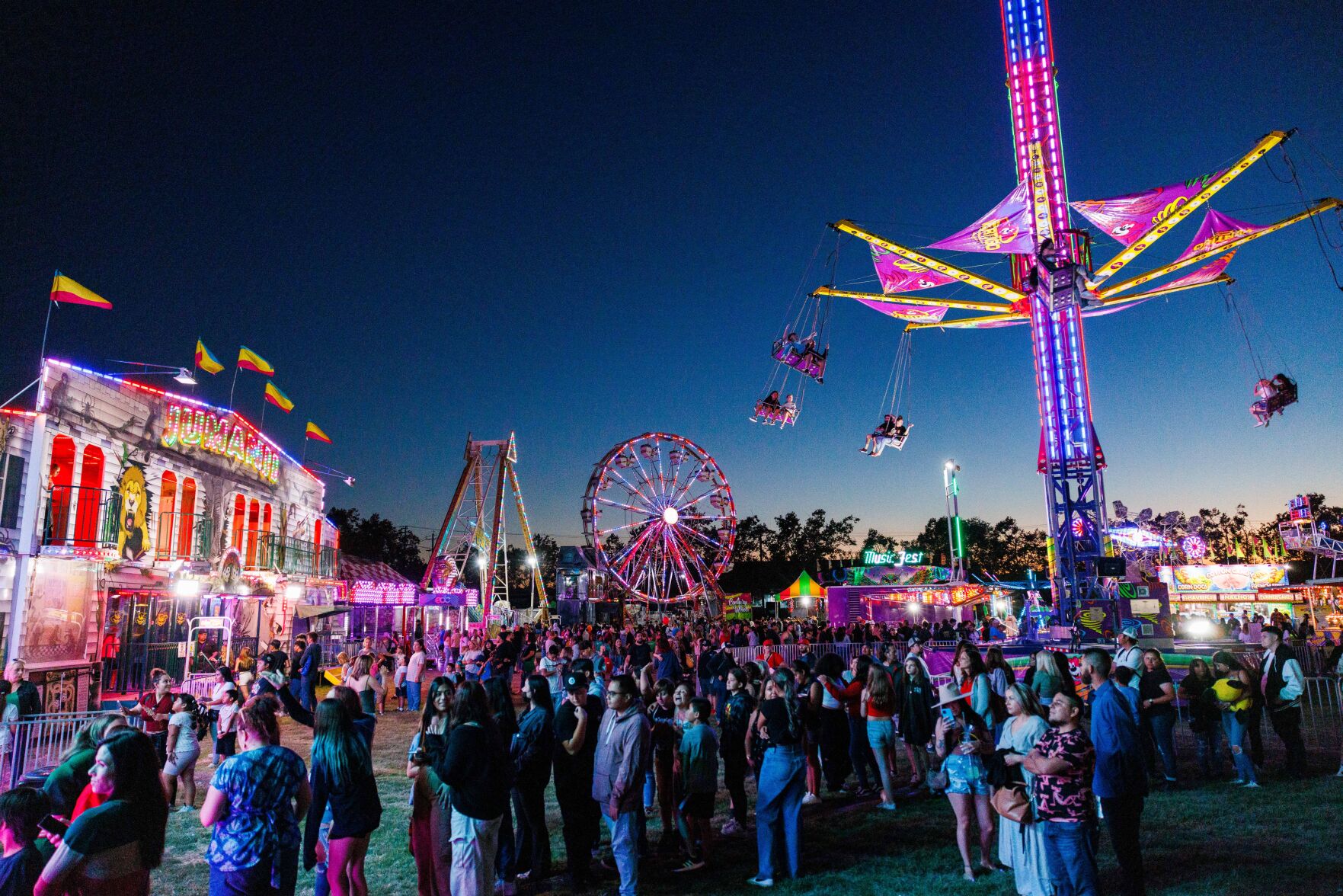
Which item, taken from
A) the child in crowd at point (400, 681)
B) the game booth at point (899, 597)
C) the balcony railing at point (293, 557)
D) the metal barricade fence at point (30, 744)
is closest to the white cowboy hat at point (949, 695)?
the metal barricade fence at point (30, 744)

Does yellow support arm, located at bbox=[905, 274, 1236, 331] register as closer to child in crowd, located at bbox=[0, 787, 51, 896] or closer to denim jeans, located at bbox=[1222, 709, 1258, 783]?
denim jeans, located at bbox=[1222, 709, 1258, 783]

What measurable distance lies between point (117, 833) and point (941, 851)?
6.10 metres

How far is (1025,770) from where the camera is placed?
4848 mm

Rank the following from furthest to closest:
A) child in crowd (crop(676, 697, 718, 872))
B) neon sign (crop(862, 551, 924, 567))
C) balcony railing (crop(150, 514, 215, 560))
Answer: neon sign (crop(862, 551, 924, 567))
balcony railing (crop(150, 514, 215, 560))
child in crowd (crop(676, 697, 718, 872))

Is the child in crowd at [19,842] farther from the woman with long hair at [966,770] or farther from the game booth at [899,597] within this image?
the game booth at [899,597]

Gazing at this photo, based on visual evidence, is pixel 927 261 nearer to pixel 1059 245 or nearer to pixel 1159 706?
pixel 1059 245

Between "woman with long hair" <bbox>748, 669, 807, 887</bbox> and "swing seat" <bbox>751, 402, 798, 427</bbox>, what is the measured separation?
19652 millimetres

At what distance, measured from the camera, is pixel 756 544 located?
291ft

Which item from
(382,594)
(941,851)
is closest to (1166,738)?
(941,851)

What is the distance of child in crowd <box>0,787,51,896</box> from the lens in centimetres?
322

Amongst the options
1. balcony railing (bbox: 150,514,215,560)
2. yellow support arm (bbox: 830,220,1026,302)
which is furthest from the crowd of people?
yellow support arm (bbox: 830,220,1026,302)

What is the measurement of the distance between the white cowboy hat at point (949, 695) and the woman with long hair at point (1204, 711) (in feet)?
14.4

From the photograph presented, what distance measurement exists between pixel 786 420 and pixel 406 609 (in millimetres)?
18154

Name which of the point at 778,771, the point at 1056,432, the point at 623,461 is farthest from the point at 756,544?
the point at 778,771
